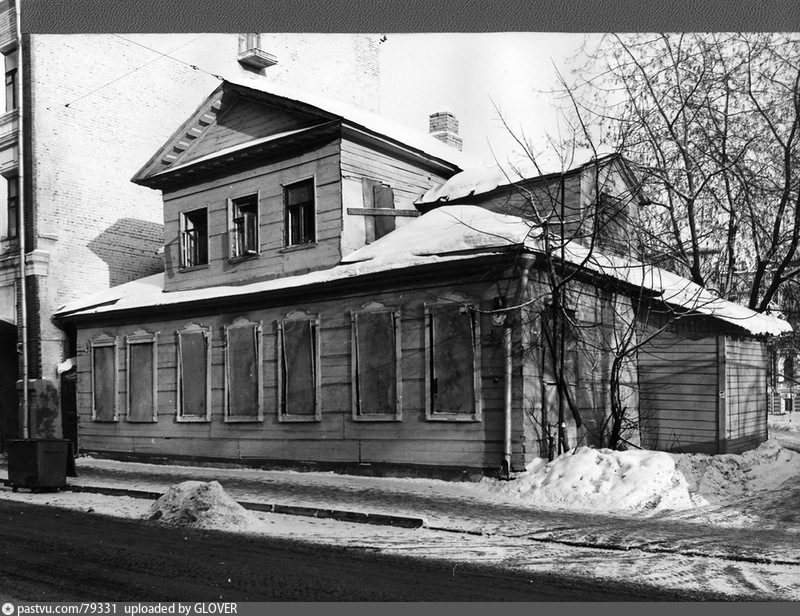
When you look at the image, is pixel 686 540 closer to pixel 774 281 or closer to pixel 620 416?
pixel 620 416

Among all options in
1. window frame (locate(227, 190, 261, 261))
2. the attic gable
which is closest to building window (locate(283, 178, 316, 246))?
window frame (locate(227, 190, 261, 261))

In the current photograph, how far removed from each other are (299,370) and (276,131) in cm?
552

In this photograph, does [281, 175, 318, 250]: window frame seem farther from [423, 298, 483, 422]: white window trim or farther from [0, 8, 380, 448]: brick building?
[0, 8, 380, 448]: brick building

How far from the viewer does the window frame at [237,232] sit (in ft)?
59.8

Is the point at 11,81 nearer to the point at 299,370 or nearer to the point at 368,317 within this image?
the point at 299,370

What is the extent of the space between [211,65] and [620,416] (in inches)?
529

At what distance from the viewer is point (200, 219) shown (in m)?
20.0

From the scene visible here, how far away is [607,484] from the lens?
11.6 meters

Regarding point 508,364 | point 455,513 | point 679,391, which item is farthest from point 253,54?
point 455,513

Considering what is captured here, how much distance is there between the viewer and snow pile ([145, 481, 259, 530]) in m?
10.1

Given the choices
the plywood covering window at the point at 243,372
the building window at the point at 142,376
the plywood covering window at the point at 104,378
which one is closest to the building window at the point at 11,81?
the plywood covering window at the point at 104,378

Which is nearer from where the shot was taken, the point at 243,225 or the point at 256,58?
the point at 243,225

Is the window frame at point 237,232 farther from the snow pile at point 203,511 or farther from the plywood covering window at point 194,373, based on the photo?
the snow pile at point 203,511

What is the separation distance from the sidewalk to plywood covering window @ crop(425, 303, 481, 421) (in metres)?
1.29
